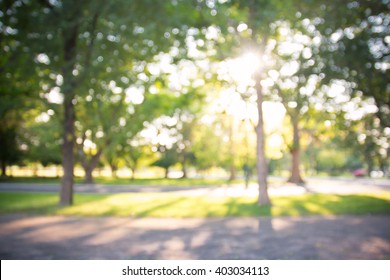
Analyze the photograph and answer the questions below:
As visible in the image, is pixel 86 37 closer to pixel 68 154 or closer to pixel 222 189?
pixel 68 154

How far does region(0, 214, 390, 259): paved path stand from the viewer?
6742mm

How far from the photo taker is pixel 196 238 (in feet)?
27.2

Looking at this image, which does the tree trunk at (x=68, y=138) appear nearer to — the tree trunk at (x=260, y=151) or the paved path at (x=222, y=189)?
the paved path at (x=222, y=189)

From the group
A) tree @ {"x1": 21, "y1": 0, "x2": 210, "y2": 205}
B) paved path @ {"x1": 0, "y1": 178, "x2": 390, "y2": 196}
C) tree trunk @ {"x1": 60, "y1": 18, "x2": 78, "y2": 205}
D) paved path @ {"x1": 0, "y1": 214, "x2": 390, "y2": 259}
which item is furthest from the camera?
paved path @ {"x1": 0, "y1": 178, "x2": 390, "y2": 196}

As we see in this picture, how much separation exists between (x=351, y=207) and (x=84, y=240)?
37.1ft

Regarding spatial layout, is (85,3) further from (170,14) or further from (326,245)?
(326,245)

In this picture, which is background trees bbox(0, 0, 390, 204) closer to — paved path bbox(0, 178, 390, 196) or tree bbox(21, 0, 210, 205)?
tree bbox(21, 0, 210, 205)

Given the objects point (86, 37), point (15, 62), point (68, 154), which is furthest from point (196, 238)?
point (86, 37)

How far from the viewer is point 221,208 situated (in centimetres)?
1389

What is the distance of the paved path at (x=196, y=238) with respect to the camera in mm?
6742

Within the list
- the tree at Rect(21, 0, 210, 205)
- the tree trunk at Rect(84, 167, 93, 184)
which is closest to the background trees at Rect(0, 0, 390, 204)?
the tree at Rect(21, 0, 210, 205)

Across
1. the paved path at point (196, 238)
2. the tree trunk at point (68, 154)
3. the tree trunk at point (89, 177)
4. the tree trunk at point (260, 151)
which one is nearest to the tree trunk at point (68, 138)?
the tree trunk at point (68, 154)
